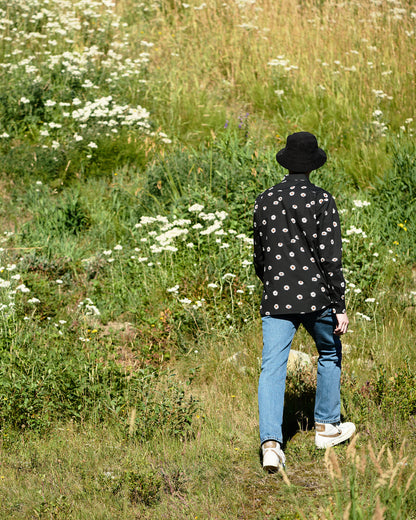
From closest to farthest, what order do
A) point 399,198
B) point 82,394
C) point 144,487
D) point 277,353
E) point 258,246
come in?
point 144,487 < point 277,353 < point 258,246 < point 82,394 < point 399,198

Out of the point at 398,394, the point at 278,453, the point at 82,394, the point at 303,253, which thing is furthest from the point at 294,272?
the point at 82,394

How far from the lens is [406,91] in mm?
9047

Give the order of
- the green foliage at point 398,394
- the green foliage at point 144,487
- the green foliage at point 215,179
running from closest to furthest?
the green foliage at point 144,487
the green foliage at point 398,394
the green foliage at point 215,179

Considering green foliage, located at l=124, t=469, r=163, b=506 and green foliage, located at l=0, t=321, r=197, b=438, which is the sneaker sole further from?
green foliage, located at l=124, t=469, r=163, b=506

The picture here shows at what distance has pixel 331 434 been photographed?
4.13 metres

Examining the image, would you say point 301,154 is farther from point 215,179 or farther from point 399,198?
point 399,198

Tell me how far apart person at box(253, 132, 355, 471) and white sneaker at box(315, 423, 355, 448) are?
38 cm

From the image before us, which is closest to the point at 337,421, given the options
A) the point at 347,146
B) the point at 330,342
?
the point at 330,342

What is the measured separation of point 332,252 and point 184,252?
9.34ft

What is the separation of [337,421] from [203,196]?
341 centimetres

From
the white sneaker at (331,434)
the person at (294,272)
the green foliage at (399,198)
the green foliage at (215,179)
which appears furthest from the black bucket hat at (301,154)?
the green foliage at (399,198)

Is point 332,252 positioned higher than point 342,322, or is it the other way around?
point 332,252

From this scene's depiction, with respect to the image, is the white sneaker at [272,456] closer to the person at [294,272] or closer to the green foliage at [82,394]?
the person at [294,272]

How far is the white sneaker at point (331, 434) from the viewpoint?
4.11 meters
